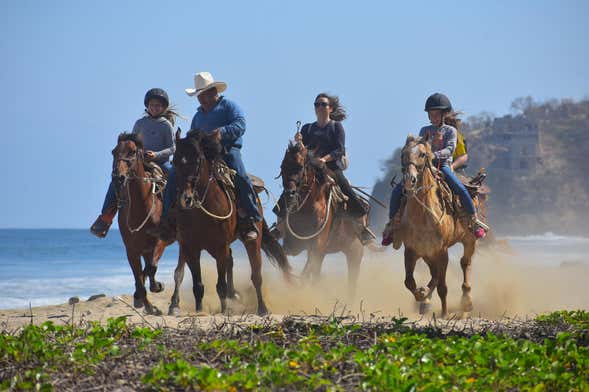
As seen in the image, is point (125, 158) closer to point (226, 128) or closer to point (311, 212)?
point (226, 128)

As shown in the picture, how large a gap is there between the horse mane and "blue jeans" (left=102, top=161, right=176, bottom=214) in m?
0.50

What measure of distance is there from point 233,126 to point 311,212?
2878 millimetres

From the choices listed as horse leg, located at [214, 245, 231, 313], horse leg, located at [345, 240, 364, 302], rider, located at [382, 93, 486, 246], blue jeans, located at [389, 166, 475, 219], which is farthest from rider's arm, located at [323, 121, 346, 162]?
horse leg, located at [214, 245, 231, 313]

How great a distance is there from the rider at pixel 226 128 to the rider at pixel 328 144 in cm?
220

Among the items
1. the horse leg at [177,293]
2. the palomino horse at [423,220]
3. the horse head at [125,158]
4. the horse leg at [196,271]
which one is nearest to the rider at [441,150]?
the palomino horse at [423,220]

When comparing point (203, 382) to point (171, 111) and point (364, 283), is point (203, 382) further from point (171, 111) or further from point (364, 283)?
point (364, 283)

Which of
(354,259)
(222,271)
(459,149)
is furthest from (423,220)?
(354,259)

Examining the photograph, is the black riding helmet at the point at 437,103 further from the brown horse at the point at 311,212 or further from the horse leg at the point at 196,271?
the horse leg at the point at 196,271

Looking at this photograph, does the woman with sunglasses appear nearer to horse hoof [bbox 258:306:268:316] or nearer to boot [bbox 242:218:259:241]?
boot [bbox 242:218:259:241]

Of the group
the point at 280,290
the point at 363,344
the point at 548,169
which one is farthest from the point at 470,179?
the point at 548,169

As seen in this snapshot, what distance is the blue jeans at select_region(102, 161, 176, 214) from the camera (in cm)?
1294

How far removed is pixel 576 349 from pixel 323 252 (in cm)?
815

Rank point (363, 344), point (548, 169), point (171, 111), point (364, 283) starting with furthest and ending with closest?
point (548, 169) → point (364, 283) → point (171, 111) → point (363, 344)

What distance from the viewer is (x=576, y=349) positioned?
834 centimetres
